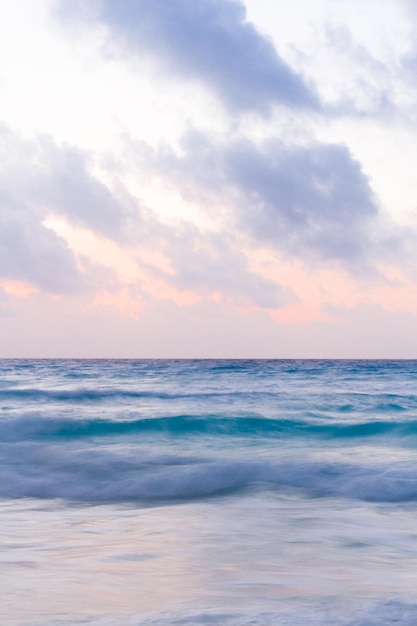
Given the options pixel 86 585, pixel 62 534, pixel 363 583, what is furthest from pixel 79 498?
pixel 363 583

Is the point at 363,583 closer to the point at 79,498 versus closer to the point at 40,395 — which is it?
the point at 79,498

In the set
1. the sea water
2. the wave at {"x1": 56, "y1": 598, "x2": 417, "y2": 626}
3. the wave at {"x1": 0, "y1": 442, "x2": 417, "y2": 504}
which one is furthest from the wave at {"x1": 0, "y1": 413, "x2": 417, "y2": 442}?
the wave at {"x1": 56, "y1": 598, "x2": 417, "y2": 626}

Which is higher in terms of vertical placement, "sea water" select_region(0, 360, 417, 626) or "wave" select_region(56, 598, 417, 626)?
"wave" select_region(56, 598, 417, 626)

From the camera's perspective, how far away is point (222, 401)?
2252 cm

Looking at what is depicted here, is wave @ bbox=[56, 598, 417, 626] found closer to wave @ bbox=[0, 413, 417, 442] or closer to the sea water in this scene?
the sea water

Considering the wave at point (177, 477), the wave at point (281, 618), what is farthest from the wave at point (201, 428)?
the wave at point (281, 618)

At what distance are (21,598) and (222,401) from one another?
18490 millimetres

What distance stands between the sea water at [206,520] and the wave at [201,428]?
7 cm

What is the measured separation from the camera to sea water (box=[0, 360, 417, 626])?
406cm

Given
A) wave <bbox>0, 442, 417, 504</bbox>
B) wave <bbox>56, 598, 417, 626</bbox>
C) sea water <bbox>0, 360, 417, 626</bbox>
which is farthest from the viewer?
wave <bbox>0, 442, 417, 504</bbox>

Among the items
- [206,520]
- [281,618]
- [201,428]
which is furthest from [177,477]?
[281,618]

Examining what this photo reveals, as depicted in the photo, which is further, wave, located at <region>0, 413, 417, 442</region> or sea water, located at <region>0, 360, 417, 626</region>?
wave, located at <region>0, 413, 417, 442</region>

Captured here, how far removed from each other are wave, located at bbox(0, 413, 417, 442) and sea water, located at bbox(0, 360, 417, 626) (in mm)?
71

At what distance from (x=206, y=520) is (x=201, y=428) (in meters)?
9.31
